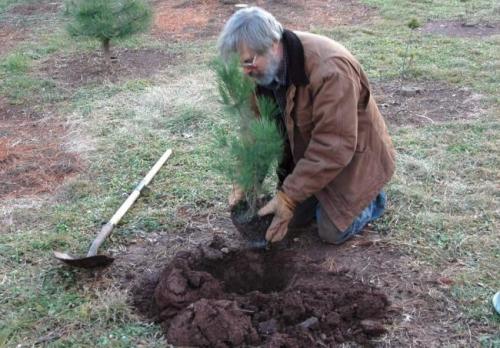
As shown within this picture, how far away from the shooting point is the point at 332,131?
110 inches

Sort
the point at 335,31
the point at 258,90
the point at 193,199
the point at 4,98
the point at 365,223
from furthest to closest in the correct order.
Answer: the point at 335,31 < the point at 4,98 < the point at 193,199 < the point at 365,223 < the point at 258,90

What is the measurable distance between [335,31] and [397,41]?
3.05 feet

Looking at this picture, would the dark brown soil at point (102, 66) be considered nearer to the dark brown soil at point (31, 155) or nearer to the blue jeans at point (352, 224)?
the dark brown soil at point (31, 155)

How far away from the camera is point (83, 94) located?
19.6 ft

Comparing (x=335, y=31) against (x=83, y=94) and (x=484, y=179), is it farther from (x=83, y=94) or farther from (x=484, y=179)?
(x=484, y=179)

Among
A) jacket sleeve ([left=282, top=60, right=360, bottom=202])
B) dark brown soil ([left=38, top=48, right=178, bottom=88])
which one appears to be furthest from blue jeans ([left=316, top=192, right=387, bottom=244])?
dark brown soil ([left=38, top=48, right=178, bottom=88])

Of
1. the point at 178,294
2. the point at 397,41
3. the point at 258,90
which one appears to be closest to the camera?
the point at 178,294

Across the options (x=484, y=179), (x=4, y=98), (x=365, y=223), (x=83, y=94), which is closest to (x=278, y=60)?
(x=365, y=223)

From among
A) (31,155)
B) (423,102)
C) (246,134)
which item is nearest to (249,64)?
(246,134)

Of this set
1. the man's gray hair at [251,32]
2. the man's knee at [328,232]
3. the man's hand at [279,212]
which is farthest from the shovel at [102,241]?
the man's gray hair at [251,32]

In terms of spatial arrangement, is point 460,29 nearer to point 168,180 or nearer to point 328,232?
point 168,180

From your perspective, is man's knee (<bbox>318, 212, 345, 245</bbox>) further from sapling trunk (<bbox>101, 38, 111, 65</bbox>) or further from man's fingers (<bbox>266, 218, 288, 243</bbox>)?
sapling trunk (<bbox>101, 38, 111, 65</bbox>)

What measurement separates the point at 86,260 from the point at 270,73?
1.31m

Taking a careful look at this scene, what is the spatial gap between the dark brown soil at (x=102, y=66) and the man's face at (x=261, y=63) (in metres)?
3.92
